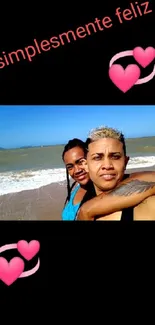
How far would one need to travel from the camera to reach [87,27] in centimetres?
253

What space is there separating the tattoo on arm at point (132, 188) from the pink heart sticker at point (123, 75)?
51cm

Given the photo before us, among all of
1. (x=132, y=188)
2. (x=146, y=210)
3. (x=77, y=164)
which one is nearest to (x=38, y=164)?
(x=77, y=164)

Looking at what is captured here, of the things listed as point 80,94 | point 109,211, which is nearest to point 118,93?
point 80,94

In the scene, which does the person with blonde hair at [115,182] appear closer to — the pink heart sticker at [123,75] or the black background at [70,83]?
the black background at [70,83]

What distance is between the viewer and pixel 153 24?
254 cm

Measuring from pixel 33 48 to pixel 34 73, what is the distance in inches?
5.9
